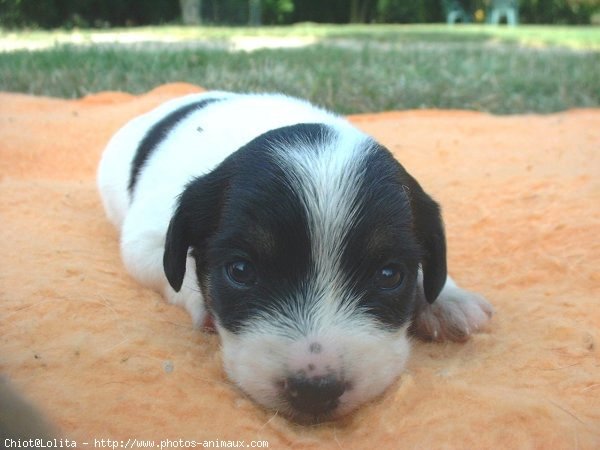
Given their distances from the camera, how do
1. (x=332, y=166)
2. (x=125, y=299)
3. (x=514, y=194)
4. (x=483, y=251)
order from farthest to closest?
(x=514, y=194)
(x=483, y=251)
(x=125, y=299)
(x=332, y=166)

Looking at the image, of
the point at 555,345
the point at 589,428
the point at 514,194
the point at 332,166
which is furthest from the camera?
the point at 514,194

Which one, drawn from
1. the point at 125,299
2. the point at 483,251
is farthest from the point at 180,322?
the point at 483,251

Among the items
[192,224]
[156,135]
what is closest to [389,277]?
[192,224]

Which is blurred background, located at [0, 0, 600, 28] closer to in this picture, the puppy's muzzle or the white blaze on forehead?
the white blaze on forehead

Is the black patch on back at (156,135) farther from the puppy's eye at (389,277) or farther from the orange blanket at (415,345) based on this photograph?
the puppy's eye at (389,277)

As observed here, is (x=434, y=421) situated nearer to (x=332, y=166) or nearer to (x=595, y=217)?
(x=332, y=166)

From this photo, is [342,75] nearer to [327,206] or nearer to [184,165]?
[184,165]

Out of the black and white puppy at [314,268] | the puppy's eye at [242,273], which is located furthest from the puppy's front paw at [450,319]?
the puppy's eye at [242,273]

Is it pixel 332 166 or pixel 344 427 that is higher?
pixel 332 166
